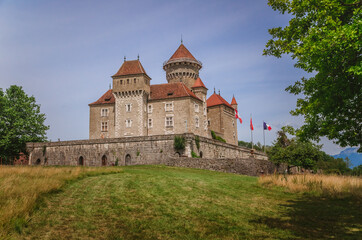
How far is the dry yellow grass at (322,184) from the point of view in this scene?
615 inches

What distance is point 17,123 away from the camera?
45.5 metres

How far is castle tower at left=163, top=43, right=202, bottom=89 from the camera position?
62.4 m

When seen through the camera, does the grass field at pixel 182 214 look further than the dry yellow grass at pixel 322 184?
No

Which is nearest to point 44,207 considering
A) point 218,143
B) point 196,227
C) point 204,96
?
point 196,227

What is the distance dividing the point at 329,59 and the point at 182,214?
8.44 m

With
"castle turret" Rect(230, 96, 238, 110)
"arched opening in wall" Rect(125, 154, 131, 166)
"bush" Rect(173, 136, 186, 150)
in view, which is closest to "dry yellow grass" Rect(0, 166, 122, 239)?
"bush" Rect(173, 136, 186, 150)

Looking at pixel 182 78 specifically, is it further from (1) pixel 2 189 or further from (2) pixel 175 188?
(1) pixel 2 189

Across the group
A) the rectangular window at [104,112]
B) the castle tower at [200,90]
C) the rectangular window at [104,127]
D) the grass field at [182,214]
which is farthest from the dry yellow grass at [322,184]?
the rectangular window at [104,112]

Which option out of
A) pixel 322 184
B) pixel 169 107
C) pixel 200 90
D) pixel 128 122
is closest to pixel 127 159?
pixel 128 122

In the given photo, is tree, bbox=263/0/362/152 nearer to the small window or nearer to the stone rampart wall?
the stone rampart wall

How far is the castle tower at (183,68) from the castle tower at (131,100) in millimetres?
10336

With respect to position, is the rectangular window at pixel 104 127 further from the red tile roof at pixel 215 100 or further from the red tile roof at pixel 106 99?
the red tile roof at pixel 215 100

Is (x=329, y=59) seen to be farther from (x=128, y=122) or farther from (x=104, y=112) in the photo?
(x=104, y=112)

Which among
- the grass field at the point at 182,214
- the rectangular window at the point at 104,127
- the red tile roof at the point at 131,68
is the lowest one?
the grass field at the point at 182,214
